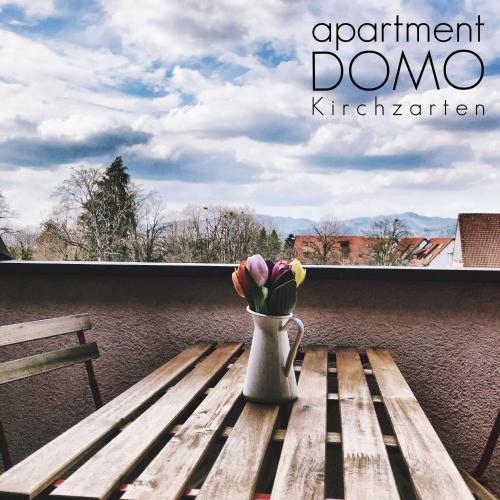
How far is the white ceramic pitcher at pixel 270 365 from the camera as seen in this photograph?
121cm

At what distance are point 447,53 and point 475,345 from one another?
1.10 m

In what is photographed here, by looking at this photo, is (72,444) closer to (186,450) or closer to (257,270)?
(186,450)

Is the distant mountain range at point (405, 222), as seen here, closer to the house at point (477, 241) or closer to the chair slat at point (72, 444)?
the house at point (477, 241)

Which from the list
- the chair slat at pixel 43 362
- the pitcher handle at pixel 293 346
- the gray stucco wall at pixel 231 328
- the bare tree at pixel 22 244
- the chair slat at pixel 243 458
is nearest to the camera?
the chair slat at pixel 243 458

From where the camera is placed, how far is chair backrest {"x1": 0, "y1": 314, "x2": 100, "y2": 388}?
1494 mm

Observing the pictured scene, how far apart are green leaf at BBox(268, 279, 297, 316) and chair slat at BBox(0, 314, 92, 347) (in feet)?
2.52

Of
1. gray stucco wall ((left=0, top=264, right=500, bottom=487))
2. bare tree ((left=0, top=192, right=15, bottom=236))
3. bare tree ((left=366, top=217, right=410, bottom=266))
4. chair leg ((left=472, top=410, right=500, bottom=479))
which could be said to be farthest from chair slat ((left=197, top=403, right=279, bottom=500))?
bare tree ((left=0, top=192, right=15, bottom=236))

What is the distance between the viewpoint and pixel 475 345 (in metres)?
1.97

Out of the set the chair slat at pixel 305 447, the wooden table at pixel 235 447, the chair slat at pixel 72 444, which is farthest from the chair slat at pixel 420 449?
the chair slat at pixel 72 444

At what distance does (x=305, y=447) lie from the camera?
3.11ft

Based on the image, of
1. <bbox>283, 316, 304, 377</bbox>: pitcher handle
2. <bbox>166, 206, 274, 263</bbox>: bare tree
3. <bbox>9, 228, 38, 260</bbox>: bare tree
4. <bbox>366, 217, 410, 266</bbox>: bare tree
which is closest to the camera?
<bbox>283, 316, 304, 377</bbox>: pitcher handle

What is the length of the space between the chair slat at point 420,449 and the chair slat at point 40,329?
945 mm

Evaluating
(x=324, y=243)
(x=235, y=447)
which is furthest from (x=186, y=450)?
(x=324, y=243)

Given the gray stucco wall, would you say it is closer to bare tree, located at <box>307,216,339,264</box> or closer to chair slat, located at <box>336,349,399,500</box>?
bare tree, located at <box>307,216,339,264</box>
